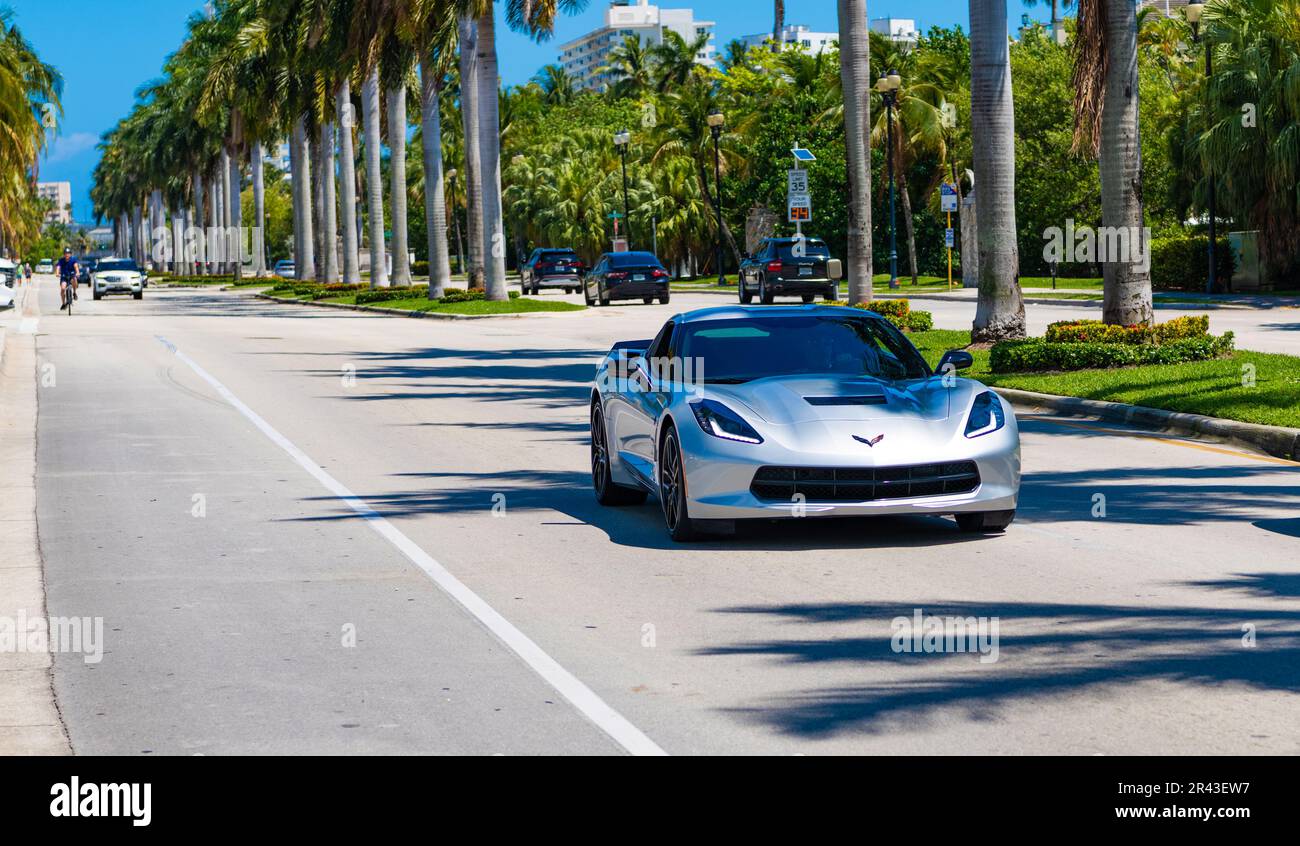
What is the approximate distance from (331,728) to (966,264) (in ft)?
170

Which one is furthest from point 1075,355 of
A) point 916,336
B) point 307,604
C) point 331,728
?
point 331,728

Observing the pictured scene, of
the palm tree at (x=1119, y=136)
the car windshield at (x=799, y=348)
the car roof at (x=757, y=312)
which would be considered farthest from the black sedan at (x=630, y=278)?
the car windshield at (x=799, y=348)

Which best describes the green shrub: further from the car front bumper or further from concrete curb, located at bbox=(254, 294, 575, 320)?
the car front bumper

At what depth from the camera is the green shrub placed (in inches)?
1772

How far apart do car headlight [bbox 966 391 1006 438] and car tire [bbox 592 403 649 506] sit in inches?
103

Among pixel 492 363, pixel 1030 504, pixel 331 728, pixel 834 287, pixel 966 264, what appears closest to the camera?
pixel 331 728

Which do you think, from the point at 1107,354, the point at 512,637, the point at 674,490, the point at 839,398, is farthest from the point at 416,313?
the point at 512,637

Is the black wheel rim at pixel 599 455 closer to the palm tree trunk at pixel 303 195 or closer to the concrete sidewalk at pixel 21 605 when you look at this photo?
the concrete sidewalk at pixel 21 605

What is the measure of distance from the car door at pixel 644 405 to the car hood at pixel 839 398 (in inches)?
17.7

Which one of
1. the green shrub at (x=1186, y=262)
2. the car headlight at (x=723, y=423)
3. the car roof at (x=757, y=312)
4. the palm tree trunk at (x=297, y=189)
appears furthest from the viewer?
the palm tree trunk at (x=297, y=189)

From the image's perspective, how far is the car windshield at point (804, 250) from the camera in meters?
46.7
